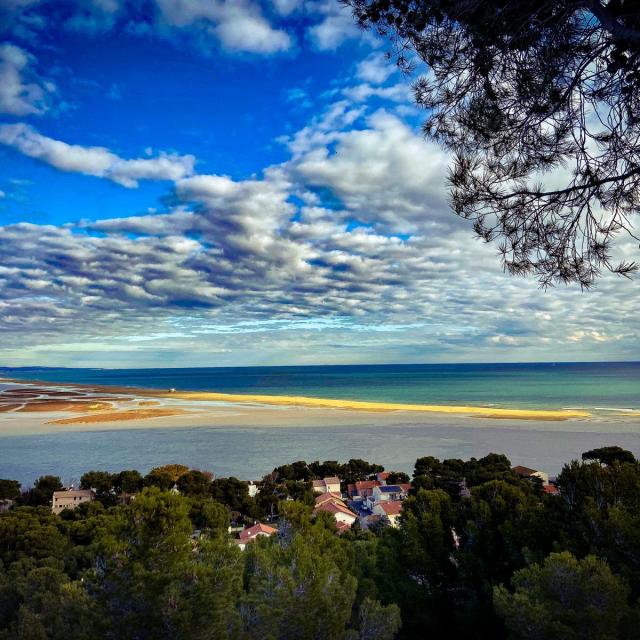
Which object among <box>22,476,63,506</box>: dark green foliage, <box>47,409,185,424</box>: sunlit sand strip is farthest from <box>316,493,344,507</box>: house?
<box>47,409,185,424</box>: sunlit sand strip

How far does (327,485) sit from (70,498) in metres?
10.9

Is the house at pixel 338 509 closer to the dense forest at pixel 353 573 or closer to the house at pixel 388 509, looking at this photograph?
the house at pixel 388 509

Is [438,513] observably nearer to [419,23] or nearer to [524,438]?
[419,23]

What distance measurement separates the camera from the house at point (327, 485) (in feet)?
77.5

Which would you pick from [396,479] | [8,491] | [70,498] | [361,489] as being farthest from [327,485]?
[8,491]

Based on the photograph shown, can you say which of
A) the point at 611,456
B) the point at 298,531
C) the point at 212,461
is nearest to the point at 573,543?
the point at 298,531

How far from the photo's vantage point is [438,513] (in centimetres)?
1006

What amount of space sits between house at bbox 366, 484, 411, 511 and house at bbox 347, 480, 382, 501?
2.76 feet

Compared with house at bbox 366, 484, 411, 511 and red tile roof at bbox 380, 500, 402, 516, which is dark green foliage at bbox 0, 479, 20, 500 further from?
red tile roof at bbox 380, 500, 402, 516

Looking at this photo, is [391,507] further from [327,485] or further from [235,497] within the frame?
[235,497]

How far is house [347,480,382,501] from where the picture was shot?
907 inches

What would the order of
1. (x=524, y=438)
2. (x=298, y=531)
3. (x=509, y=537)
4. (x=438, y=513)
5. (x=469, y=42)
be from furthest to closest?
(x=524, y=438), (x=438, y=513), (x=509, y=537), (x=298, y=531), (x=469, y=42)

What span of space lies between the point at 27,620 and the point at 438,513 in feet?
23.1

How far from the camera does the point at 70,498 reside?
20.6 m
